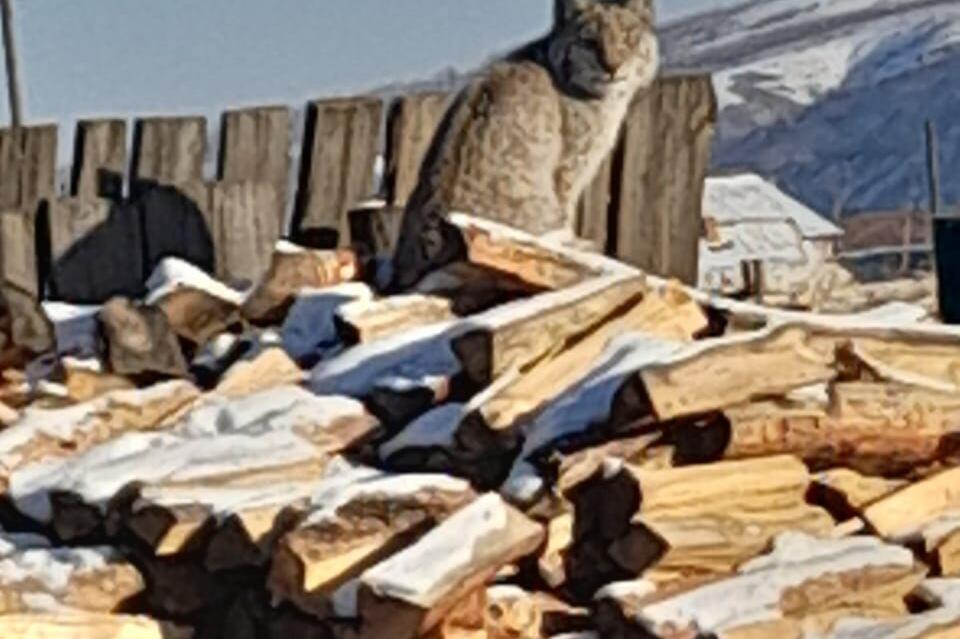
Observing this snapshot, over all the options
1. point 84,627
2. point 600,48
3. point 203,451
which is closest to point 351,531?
point 84,627

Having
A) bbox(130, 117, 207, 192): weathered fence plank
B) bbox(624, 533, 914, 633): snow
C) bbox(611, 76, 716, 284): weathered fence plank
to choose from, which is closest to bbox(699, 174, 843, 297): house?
bbox(130, 117, 207, 192): weathered fence plank

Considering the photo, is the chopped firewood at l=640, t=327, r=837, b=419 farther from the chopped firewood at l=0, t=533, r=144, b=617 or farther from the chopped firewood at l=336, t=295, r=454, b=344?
the chopped firewood at l=0, t=533, r=144, b=617

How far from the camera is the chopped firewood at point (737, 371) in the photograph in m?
6.37

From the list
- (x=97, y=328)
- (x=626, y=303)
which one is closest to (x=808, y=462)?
(x=626, y=303)

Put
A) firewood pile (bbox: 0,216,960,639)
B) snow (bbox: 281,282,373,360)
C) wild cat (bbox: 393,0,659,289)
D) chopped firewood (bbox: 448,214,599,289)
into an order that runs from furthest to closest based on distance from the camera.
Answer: wild cat (bbox: 393,0,659,289), snow (bbox: 281,282,373,360), chopped firewood (bbox: 448,214,599,289), firewood pile (bbox: 0,216,960,639)

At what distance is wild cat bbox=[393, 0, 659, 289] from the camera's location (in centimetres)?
912

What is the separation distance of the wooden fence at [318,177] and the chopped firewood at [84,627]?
333 cm

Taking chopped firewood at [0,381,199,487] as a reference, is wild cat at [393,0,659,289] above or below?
above

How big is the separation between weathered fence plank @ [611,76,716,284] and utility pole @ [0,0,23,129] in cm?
1089

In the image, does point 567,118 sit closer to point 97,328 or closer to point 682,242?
point 682,242

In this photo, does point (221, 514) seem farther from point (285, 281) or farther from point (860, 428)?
point (285, 281)

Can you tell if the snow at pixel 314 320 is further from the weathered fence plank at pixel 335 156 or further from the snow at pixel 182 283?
the weathered fence plank at pixel 335 156

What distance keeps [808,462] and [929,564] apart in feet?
1.65

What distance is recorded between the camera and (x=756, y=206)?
48031 millimetres
